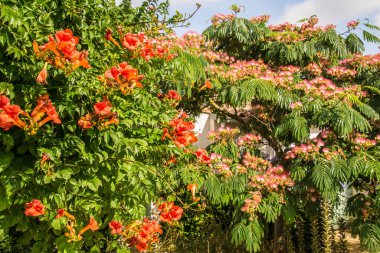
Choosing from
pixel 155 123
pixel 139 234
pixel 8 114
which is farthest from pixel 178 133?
pixel 8 114

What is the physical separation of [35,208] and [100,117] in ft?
2.11

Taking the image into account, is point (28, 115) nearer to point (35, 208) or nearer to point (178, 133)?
point (35, 208)

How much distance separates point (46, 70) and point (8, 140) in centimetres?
47

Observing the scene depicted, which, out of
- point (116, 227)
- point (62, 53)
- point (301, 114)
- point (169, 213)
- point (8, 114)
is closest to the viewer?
point (8, 114)

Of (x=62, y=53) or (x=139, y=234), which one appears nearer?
(x=62, y=53)

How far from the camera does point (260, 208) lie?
186 inches

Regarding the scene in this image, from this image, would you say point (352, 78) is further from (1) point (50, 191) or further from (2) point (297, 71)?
(1) point (50, 191)

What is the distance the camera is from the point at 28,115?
7.39 ft

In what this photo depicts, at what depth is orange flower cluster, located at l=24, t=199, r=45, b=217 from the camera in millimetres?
2316

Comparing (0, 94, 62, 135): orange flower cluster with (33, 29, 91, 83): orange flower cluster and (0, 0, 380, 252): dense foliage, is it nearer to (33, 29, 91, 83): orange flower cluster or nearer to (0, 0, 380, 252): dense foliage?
(0, 0, 380, 252): dense foliage

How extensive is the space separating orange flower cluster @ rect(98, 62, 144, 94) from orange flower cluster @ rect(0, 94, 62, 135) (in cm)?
37

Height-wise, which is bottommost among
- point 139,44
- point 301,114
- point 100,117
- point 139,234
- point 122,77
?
point 139,234

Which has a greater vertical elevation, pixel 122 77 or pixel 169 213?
pixel 122 77

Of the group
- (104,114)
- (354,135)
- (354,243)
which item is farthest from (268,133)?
(104,114)
